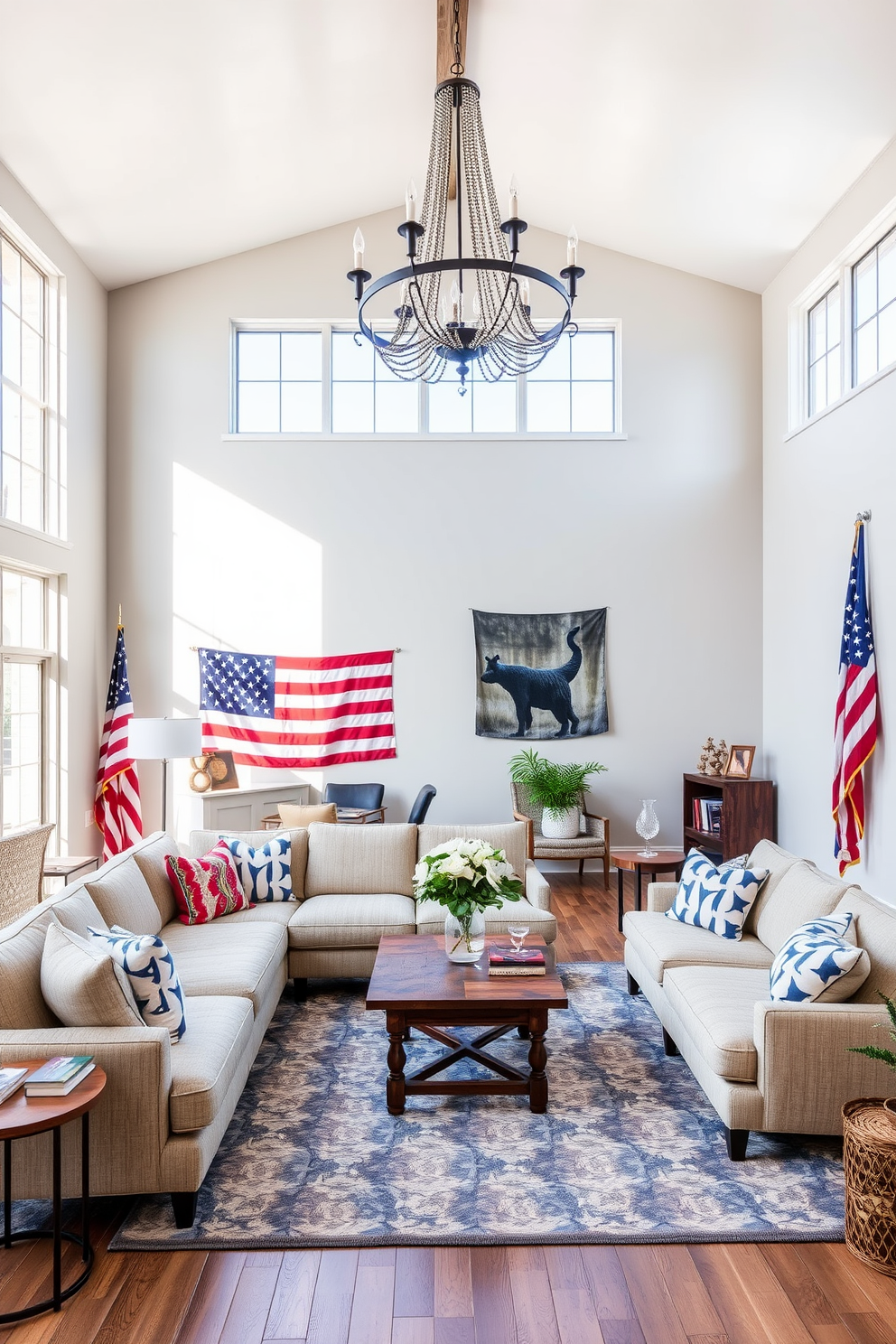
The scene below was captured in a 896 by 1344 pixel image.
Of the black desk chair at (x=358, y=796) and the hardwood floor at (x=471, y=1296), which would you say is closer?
the hardwood floor at (x=471, y=1296)

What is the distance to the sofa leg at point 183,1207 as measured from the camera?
2.57 meters

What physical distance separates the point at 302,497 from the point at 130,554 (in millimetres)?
1467

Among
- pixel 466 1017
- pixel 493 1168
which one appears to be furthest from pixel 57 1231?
pixel 466 1017

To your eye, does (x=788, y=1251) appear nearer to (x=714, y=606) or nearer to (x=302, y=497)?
(x=714, y=606)

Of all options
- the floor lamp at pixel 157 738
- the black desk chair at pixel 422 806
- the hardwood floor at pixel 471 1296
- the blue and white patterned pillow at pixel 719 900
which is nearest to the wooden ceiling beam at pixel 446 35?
the floor lamp at pixel 157 738

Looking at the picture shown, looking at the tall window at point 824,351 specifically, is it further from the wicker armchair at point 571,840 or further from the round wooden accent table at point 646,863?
the wicker armchair at point 571,840

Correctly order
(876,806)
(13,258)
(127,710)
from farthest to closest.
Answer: (127,710) → (13,258) → (876,806)

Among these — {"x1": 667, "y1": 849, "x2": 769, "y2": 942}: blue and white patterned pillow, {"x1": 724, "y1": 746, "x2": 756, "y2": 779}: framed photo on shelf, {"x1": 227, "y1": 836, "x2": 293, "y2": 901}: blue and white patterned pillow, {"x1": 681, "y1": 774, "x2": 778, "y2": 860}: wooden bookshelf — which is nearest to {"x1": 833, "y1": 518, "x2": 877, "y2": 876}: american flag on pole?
{"x1": 681, "y1": 774, "x2": 778, "y2": 860}: wooden bookshelf

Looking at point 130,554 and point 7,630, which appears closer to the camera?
point 7,630

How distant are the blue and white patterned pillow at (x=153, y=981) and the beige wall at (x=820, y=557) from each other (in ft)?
13.4

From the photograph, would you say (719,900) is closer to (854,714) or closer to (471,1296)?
(854,714)

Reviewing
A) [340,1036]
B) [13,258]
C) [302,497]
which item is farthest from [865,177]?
[340,1036]

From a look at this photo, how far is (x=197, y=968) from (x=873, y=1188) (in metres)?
2.49

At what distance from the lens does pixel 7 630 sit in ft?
18.7
